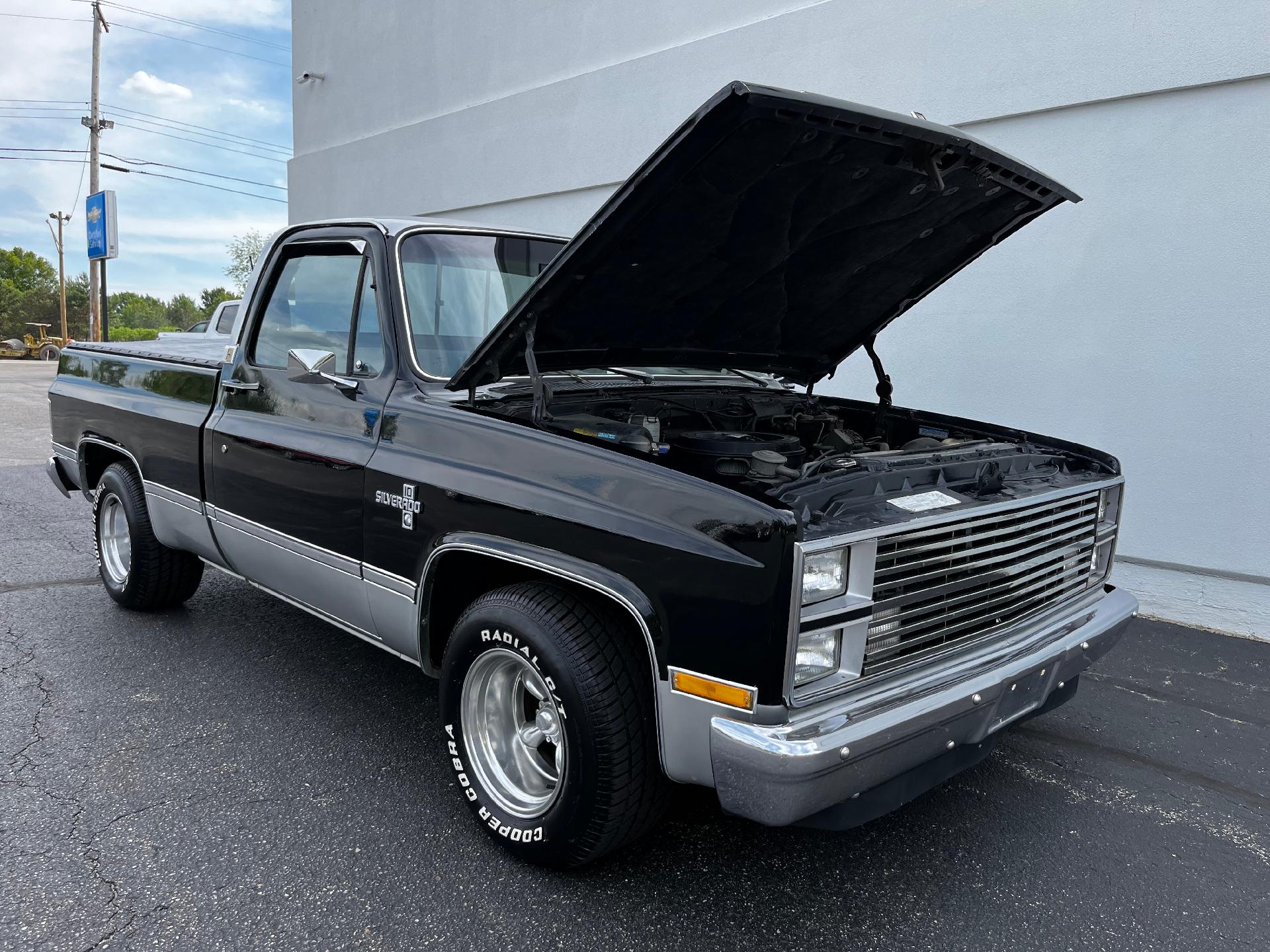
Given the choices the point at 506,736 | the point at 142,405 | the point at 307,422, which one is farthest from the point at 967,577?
the point at 142,405

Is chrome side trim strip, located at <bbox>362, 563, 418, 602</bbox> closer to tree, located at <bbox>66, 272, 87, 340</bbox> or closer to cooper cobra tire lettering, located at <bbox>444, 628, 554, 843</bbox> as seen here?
cooper cobra tire lettering, located at <bbox>444, 628, 554, 843</bbox>

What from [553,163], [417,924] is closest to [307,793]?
[417,924]

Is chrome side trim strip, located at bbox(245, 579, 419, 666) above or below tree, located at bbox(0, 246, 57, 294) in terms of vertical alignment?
below

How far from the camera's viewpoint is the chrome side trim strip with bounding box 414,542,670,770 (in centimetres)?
224

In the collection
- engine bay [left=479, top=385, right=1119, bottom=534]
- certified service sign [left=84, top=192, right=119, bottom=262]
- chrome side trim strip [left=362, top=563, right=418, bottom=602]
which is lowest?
Result: chrome side trim strip [left=362, top=563, right=418, bottom=602]

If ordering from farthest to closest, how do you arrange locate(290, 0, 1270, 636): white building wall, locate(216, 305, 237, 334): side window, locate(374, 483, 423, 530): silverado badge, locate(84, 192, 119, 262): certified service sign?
locate(84, 192, 119, 262): certified service sign, locate(216, 305, 237, 334): side window, locate(290, 0, 1270, 636): white building wall, locate(374, 483, 423, 530): silverado badge

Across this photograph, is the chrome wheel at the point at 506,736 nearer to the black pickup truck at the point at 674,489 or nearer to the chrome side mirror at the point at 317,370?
the black pickup truck at the point at 674,489

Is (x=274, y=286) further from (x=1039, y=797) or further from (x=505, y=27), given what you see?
(x=505, y=27)

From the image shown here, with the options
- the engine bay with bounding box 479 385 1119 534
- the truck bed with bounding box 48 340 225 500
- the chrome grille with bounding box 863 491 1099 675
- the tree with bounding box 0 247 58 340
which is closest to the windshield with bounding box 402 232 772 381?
the engine bay with bounding box 479 385 1119 534

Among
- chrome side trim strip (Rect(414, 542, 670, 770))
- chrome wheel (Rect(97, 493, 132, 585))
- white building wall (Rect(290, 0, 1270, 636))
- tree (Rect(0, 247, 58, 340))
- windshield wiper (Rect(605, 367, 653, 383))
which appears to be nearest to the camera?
chrome side trim strip (Rect(414, 542, 670, 770))

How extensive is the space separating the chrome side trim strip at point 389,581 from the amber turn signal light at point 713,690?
3.54ft

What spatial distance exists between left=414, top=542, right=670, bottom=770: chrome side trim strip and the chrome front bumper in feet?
0.62

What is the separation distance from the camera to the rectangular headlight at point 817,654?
6.93ft

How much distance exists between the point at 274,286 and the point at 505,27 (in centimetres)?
770
